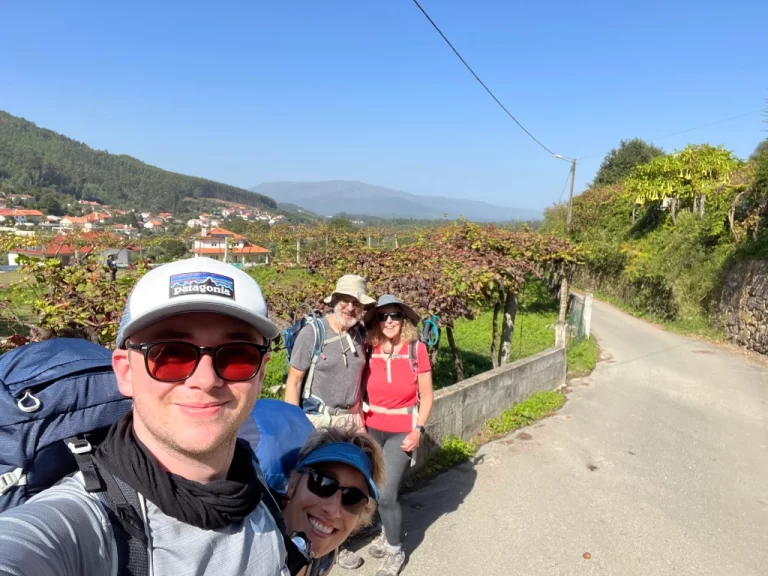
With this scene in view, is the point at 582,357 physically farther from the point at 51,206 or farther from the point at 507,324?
the point at 51,206

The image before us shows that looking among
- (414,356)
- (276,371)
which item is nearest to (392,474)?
(414,356)

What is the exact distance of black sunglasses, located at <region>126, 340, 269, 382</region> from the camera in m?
Result: 1.05

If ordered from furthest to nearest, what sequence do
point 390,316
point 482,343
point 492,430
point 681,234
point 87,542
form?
point 681,234 → point 482,343 → point 492,430 → point 390,316 → point 87,542

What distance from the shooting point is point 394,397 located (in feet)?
11.4

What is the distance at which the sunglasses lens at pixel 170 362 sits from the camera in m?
1.05

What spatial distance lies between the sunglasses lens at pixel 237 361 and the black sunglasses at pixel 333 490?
0.64m

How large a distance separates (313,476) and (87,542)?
83cm

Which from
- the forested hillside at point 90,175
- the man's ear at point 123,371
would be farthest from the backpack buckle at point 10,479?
the forested hillside at point 90,175

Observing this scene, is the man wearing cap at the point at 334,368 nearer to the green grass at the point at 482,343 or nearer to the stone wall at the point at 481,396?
the stone wall at the point at 481,396

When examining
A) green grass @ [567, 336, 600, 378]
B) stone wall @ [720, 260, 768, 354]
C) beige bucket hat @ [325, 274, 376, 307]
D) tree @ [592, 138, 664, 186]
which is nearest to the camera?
beige bucket hat @ [325, 274, 376, 307]

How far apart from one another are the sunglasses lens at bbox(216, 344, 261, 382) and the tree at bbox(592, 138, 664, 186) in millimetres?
43594

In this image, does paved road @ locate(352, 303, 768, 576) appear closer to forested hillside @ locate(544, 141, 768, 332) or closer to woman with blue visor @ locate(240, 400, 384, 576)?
woman with blue visor @ locate(240, 400, 384, 576)

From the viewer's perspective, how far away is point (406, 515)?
4.27m

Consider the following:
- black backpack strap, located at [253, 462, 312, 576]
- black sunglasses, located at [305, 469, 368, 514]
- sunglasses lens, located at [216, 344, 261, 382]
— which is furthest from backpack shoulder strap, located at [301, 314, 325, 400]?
sunglasses lens, located at [216, 344, 261, 382]
